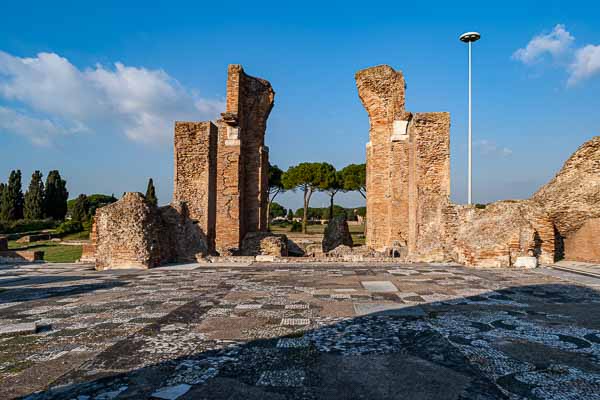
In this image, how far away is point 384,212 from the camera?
14.6 meters

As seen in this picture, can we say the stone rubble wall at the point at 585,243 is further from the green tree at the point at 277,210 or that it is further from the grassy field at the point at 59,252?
the green tree at the point at 277,210

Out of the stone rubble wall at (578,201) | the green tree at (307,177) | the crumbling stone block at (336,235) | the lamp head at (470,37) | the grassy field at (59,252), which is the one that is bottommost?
the grassy field at (59,252)

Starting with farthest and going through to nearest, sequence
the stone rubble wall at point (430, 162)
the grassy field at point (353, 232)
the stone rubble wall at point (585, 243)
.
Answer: the grassy field at point (353, 232) < the stone rubble wall at point (430, 162) < the stone rubble wall at point (585, 243)

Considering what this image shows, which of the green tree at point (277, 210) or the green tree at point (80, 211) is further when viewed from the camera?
the green tree at point (277, 210)

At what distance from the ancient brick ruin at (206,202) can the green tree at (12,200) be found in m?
44.1

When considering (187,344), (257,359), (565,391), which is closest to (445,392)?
(565,391)

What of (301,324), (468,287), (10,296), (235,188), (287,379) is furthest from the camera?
(235,188)

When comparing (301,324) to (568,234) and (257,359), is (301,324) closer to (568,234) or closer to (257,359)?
(257,359)

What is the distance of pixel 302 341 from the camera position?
3365 millimetres

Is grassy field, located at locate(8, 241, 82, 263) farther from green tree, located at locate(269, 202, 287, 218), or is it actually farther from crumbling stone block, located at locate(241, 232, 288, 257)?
green tree, located at locate(269, 202, 287, 218)

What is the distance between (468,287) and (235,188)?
8.87 m

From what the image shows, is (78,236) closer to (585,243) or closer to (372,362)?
(585,243)

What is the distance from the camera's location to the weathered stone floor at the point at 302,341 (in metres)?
2.44

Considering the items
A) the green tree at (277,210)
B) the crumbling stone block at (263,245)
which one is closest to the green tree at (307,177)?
the crumbling stone block at (263,245)
